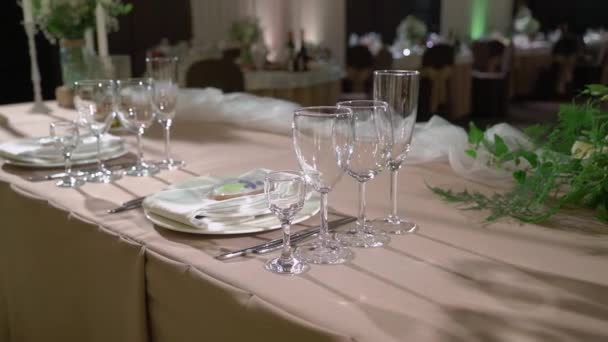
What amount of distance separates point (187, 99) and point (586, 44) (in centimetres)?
791

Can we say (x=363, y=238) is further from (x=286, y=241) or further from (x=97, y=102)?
(x=97, y=102)

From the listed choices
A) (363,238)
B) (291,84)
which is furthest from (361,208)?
(291,84)

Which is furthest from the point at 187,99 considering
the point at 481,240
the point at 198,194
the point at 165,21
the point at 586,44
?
the point at 586,44

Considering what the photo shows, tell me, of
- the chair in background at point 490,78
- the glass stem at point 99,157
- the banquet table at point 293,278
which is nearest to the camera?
the banquet table at point 293,278

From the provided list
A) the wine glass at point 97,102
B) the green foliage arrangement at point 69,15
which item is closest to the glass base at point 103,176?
the wine glass at point 97,102

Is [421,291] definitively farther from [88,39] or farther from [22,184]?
[88,39]

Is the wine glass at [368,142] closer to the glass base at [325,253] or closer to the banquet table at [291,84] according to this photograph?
the glass base at [325,253]

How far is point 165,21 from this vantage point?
7727 millimetres

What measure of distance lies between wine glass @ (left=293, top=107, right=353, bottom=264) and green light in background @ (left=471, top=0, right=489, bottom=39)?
975 centimetres

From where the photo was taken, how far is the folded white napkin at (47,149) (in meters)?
1.50

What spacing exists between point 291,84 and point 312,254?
3.75m

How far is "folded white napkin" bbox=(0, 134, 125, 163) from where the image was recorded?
150 cm

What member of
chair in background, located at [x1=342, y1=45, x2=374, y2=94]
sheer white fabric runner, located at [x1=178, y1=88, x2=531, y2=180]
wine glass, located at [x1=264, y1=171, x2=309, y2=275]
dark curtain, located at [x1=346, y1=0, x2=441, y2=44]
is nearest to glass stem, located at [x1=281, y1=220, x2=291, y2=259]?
wine glass, located at [x1=264, y1=171, x2=309, y2=275]

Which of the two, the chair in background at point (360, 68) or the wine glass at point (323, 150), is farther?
the chair in background at point (360, 68)
